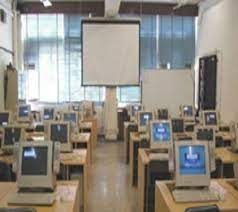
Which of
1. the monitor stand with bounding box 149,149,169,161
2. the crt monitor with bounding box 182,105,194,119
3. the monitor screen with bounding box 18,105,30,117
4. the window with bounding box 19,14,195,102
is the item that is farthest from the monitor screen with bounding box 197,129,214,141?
the window with bounding box 19,14,195,102

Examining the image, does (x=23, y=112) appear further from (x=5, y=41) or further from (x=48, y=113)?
(x=5, y=41)

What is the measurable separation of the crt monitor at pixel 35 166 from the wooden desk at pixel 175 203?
103cm

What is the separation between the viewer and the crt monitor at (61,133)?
Answer: 5.98 metres

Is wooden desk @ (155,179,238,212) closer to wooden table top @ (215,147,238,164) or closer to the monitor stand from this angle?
the monitor stand

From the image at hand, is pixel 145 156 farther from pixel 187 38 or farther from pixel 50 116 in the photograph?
pixel 187 38

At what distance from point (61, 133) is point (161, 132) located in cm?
147

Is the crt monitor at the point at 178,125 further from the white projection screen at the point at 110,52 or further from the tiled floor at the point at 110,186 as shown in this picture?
the white projection screen at the point at 110,52

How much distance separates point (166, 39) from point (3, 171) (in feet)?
31.7

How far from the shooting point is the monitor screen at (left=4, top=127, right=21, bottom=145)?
20.3 feet

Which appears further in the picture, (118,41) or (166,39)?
(166,39)

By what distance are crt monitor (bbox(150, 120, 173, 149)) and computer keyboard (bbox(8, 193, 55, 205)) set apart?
2.48 metres

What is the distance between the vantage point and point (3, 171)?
4.76 meters

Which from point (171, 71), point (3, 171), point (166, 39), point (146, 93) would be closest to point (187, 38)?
point (166, 39)

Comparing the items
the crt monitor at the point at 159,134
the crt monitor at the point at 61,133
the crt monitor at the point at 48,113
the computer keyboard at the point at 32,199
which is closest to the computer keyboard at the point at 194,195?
the computer keyboard at the point at 32,199
